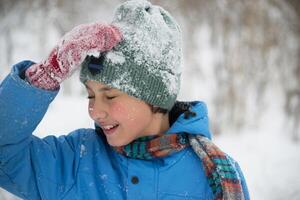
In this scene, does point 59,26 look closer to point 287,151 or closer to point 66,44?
point 287,151

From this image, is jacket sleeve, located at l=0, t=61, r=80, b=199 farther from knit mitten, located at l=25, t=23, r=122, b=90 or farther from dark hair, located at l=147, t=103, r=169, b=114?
dark hair, located at l=147, t=103, r=169, b=114

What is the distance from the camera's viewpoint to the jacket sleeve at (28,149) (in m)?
1.46

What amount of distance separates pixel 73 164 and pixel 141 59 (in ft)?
1.73

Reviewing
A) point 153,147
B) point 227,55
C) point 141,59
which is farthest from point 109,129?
point 227,55

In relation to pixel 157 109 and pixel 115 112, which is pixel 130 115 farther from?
pixel 157 109

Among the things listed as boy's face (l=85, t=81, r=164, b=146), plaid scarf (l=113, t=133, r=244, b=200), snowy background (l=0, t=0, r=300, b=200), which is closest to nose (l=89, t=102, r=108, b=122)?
boy's face (l=85, t=81, r=164, b=146)

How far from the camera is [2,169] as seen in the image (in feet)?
5.03

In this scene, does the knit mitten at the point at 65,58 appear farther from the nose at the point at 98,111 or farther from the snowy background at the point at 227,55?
the snowy background at the point at 227,55

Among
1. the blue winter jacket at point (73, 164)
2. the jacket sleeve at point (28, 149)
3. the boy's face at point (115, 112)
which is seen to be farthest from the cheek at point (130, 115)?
the jacket sleeve at point (28, 149)

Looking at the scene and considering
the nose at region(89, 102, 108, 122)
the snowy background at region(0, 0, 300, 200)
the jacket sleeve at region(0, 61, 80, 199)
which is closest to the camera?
the jacket sleeve at region(0, 61, 80, 199)

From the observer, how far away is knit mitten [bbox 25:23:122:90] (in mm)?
1491

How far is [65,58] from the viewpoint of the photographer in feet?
4.89

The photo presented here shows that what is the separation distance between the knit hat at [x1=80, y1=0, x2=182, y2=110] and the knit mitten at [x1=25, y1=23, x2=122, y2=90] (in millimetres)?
163

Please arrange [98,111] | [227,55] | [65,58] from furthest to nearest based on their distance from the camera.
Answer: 1. [227,55]
2. [98,111]
3. [65,58]
